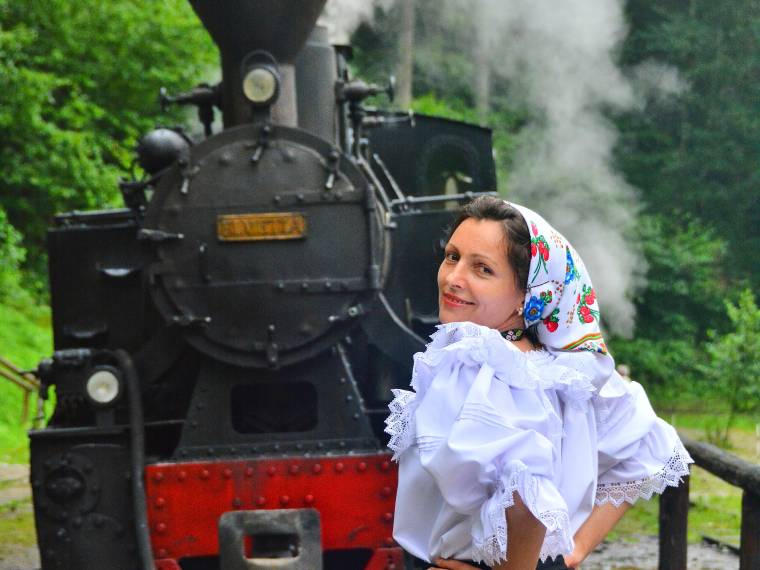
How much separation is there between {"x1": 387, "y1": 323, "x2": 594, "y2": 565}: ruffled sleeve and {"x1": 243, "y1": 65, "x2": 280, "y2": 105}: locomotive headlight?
2.75m

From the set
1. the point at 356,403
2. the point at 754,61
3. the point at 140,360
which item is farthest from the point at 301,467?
the point at 754,61

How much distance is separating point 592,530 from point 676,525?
3.29 m

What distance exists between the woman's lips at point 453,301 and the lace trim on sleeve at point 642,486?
428 mm

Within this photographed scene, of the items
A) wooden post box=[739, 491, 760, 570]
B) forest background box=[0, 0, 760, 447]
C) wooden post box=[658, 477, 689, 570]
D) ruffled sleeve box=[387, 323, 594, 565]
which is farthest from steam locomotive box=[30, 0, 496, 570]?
forest background box=[0, 0, 760, 447]

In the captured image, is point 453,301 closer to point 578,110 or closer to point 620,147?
point 620,147

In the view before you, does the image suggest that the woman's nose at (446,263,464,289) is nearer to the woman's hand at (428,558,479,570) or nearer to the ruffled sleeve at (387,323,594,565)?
the ruffled sleeve at (387,323,594,565)

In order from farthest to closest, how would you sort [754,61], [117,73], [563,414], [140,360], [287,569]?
[754,61], [117,73], [140,360], [287,569], [563,414]

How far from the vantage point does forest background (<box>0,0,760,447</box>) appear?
506 inches

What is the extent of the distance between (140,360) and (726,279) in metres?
12.2

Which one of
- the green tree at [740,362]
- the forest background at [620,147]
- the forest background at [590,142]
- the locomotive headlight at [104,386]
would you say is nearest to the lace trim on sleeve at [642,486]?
the locomotive headlight at [104,386]

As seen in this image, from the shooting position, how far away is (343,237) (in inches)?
168

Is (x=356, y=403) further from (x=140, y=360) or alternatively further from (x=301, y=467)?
(x=140, y=360)

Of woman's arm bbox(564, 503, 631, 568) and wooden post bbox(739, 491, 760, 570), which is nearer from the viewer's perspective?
woman's arm bbox(564, 503, 631, 568)

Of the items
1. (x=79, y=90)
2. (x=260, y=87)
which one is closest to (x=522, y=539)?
(x=260, y=87)
